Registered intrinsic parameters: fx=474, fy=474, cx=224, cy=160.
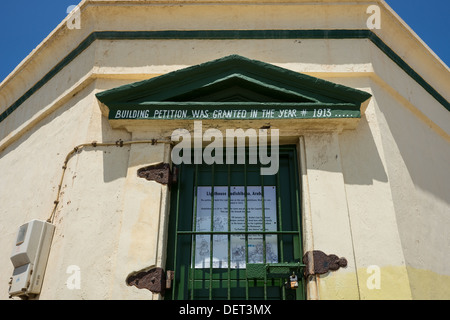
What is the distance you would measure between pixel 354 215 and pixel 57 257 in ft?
8.72

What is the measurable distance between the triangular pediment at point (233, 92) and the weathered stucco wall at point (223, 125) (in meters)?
0.25

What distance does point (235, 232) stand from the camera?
4.25 m

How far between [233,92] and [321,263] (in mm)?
1930

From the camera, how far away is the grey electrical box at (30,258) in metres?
4.09

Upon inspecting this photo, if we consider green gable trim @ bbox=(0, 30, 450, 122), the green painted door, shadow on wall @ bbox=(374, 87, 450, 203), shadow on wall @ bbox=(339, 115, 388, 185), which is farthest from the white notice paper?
green gable trim @ bbox=(0, 30, 450, 122)

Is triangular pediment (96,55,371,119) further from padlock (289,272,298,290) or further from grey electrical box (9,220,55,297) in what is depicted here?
padlock (289,272,298,290)

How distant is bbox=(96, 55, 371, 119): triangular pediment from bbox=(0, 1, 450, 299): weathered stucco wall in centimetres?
25

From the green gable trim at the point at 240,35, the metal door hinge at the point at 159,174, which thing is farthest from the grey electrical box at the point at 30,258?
the green gable trim at the point at 240,35

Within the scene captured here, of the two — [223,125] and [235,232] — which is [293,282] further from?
[223,125]

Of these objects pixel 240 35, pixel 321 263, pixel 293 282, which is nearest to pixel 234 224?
pixel 293 282

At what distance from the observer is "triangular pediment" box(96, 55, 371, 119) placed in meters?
4.54

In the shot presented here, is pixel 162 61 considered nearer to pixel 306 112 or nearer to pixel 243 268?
pixel 306 112

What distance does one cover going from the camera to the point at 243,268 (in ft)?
13.8

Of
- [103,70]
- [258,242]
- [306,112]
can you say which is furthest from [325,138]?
[103,70]
